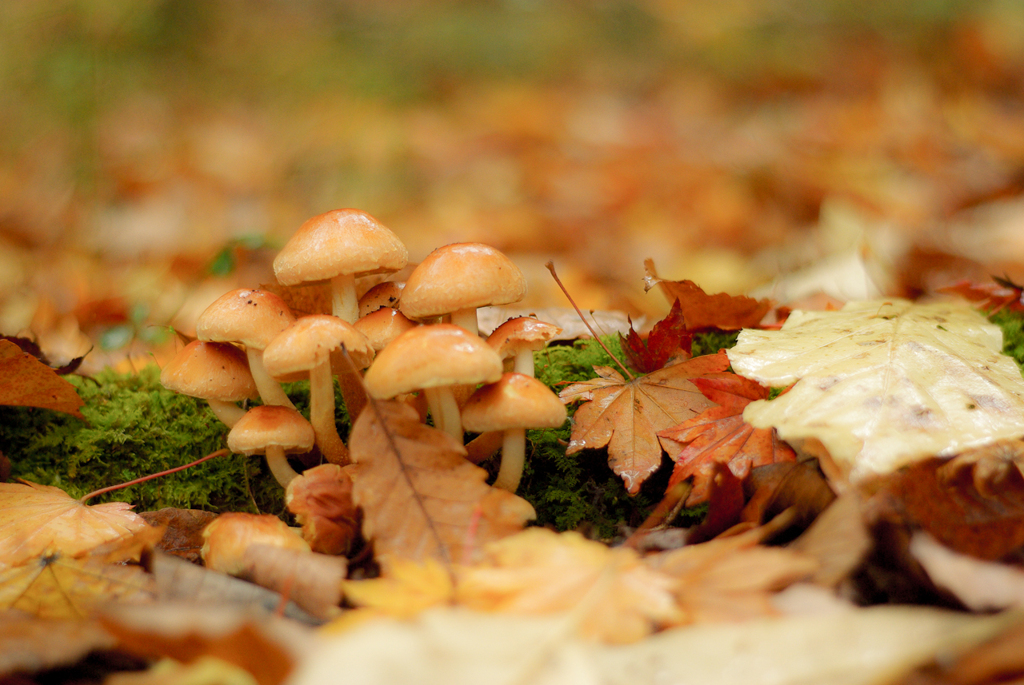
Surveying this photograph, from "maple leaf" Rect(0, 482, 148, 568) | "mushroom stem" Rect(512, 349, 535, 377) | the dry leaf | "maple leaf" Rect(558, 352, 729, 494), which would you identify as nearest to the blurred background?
"maple leaf" Rect(0, 482, 148, 568)

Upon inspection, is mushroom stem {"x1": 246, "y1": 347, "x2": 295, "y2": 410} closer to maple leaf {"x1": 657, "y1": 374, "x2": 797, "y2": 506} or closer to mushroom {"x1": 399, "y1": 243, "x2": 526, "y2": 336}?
mushroom {"x1": 399, "y1": 243, "x2": 526, "y2": 336}

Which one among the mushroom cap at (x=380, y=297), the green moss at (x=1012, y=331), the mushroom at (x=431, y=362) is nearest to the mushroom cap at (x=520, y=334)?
the mushroom at (x=431, y=362)

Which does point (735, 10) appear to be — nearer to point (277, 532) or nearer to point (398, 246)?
point (398, 246)

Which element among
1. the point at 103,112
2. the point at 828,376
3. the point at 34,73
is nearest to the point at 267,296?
the point at 828,376

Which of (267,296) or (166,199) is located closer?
(267,296)

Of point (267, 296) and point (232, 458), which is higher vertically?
point (267, 296)

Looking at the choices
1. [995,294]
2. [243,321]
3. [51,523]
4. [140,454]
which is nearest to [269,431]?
[243,321]

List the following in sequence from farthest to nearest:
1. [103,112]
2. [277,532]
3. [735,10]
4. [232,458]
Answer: [735,10] → [103,112] → [232,458] → [277,532]
